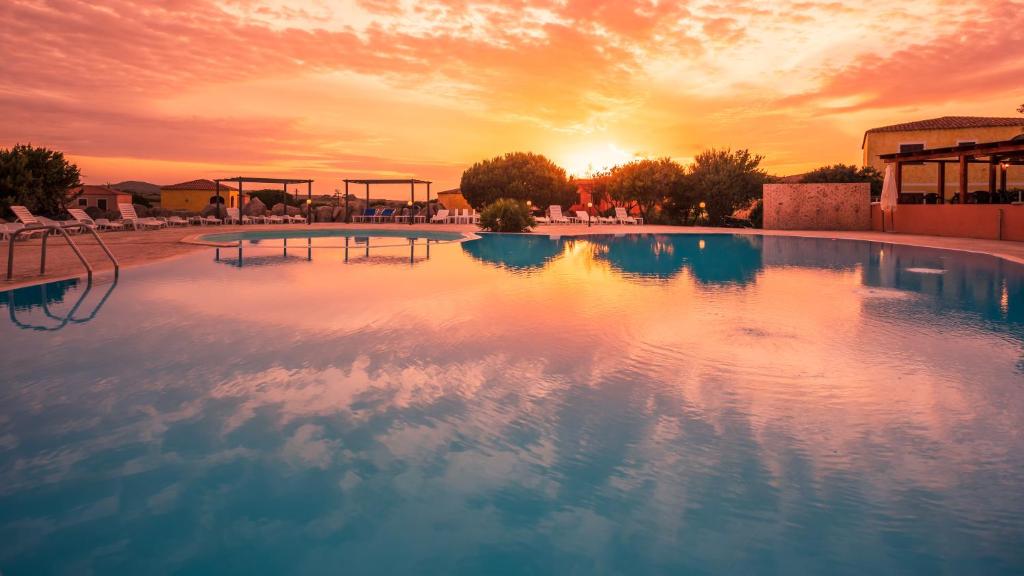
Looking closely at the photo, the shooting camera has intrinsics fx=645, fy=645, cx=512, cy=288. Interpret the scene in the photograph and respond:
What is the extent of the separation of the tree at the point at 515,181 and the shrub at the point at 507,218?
60.4 feet

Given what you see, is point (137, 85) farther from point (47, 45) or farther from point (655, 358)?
point (655, 358)

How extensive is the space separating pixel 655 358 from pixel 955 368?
2.41m

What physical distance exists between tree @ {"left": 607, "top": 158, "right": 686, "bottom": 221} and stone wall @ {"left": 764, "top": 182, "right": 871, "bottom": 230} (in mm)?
6169

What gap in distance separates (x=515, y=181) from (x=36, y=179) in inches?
1075

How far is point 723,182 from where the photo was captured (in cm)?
3034

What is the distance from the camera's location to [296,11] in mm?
17016

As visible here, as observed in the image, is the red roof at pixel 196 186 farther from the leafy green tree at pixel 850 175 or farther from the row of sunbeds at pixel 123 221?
the leafy green tree at pixel 850 175

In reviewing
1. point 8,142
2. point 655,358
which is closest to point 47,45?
point 8,142

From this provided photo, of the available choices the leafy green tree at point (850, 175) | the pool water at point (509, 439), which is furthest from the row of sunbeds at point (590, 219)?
the pool water at point (509, 439)

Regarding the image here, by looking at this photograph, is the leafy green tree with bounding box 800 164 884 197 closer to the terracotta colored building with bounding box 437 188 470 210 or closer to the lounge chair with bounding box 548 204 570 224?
the lounge chair with bounding box 548 204 570 224

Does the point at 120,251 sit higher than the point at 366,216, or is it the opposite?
the point at 366,216

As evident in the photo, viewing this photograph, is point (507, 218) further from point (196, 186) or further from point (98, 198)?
point (98, 198)

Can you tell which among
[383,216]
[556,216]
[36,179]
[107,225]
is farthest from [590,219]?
[36,179]

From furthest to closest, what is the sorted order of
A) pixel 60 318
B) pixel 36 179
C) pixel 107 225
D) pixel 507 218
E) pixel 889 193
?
1. pixel 507 218
2. pixel 36 179
3. pixel 107 225
4. pixel 889 193
5. pixel 60 318
